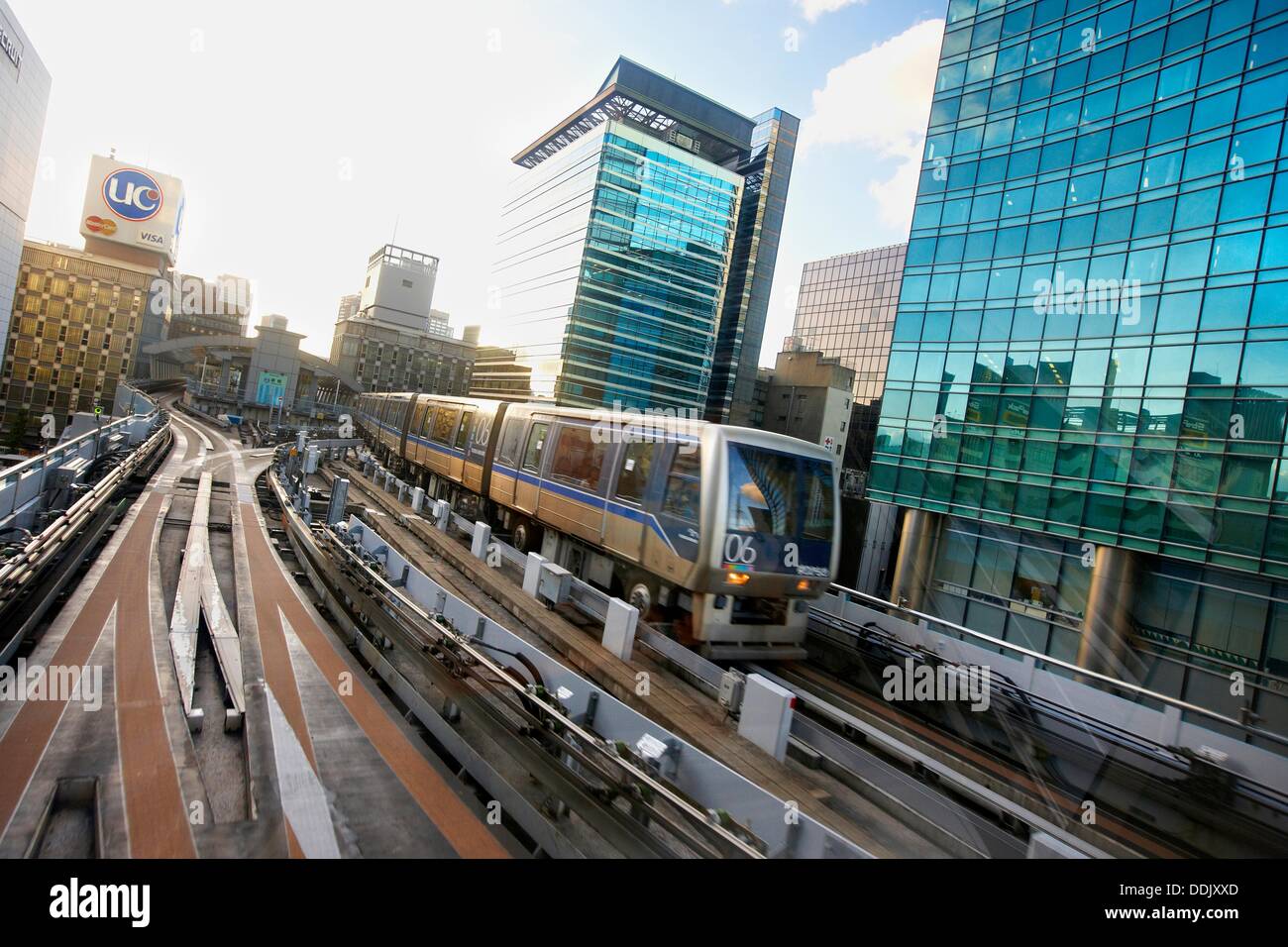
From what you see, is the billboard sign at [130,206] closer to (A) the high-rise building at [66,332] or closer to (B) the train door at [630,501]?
(A) the high-rise building at [66,332]

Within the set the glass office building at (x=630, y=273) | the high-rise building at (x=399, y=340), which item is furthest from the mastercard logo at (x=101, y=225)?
the glass office building at (x=630, y=273)

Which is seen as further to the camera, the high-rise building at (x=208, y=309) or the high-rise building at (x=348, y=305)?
the high-rise building at (x=348, y=305)

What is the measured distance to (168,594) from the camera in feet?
33.4

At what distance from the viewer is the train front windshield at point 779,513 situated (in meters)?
8.48

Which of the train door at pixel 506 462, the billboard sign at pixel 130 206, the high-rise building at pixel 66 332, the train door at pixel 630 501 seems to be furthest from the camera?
the billboard sign at pixel 130 206

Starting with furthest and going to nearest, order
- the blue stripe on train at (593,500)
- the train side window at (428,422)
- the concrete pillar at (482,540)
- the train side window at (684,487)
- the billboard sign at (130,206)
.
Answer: the billboard sign at (130,206)
the train side window at (428,422)
the concrete pillar at (482,540)
the blue stripe on train at (593,500)
the train side window at (684,487)

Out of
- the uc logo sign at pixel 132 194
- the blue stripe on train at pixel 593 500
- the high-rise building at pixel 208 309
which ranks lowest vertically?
the blue stripe on train at pixel 593 500

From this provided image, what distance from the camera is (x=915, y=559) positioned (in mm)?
23344

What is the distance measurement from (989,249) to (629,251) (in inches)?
2049

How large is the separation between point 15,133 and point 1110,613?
84.7m

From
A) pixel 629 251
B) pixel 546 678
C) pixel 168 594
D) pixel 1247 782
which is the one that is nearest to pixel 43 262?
pixel 629 251

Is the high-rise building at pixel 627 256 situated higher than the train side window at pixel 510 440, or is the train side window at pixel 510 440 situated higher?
the high-rise building at pixel 627 256

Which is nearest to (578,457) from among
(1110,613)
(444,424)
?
(444,424)

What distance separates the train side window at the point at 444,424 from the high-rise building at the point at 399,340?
8874 centimetres
